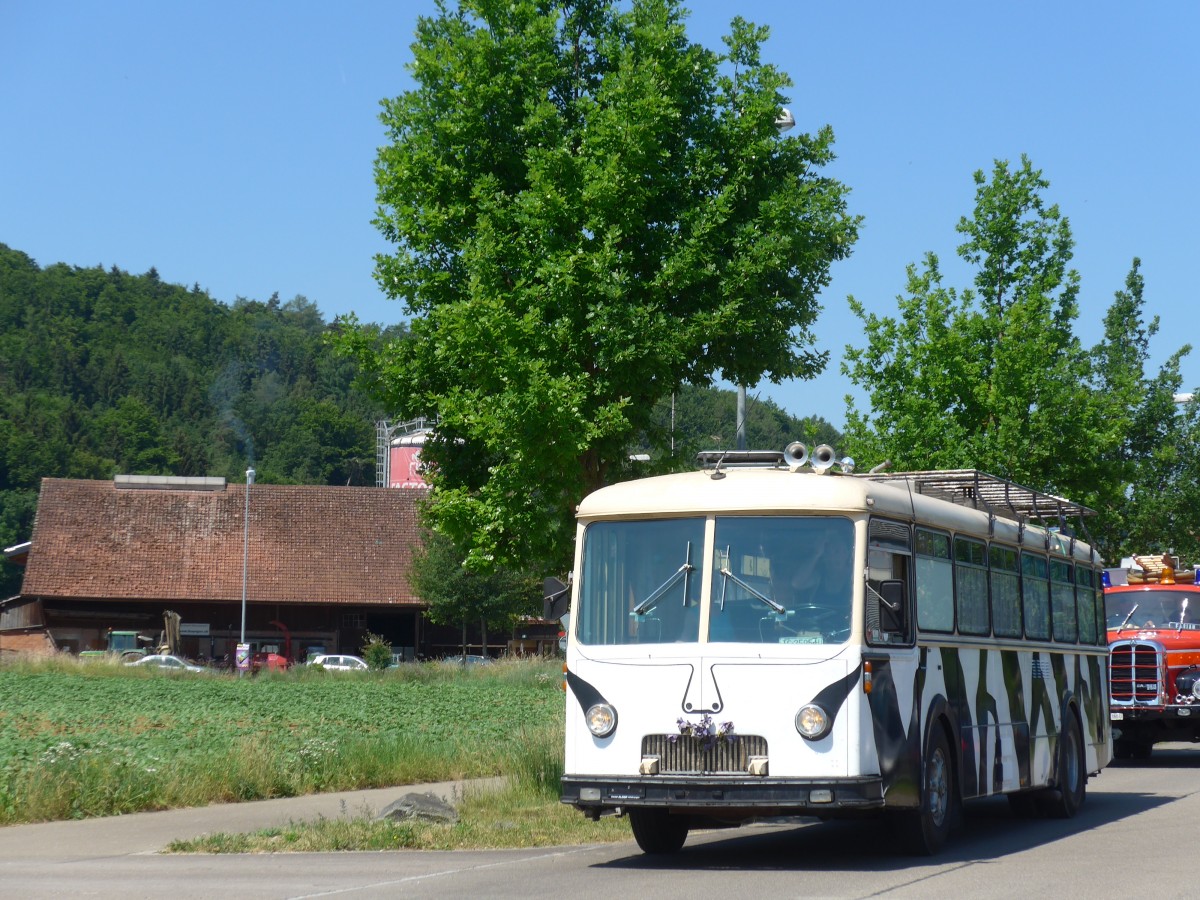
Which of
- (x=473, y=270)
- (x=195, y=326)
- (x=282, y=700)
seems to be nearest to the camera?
(x=473, y=270)

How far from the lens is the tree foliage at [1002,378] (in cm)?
3058

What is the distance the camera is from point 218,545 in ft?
241

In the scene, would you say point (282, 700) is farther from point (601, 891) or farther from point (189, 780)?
point (601, 891)

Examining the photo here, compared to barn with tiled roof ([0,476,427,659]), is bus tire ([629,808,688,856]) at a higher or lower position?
lower

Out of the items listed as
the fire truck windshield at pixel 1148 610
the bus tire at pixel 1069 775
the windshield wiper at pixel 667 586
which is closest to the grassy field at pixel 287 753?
the windshield wiper at pixel 667 586

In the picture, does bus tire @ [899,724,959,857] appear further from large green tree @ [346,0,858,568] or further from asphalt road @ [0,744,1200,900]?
large green tree @ [346,0,858,568]

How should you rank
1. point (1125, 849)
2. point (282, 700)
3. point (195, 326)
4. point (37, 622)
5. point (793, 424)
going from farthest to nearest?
point (195, 326)
point (793, 424)
point (37, 622)
point (282, 700)
point (1125, 849)

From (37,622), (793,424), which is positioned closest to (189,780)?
(37,622)

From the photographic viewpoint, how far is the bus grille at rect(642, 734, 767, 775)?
11.6 metres

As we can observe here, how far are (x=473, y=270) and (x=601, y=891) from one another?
28.0 feet

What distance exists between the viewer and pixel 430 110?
1852 centimetres

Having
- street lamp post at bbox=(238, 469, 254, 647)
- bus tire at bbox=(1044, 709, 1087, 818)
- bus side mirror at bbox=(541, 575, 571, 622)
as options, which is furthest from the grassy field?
street lamp post at bbox=(238, 469, 254, 647)

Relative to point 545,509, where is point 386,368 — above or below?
above

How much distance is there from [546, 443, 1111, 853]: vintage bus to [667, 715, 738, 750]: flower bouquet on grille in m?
0.01
